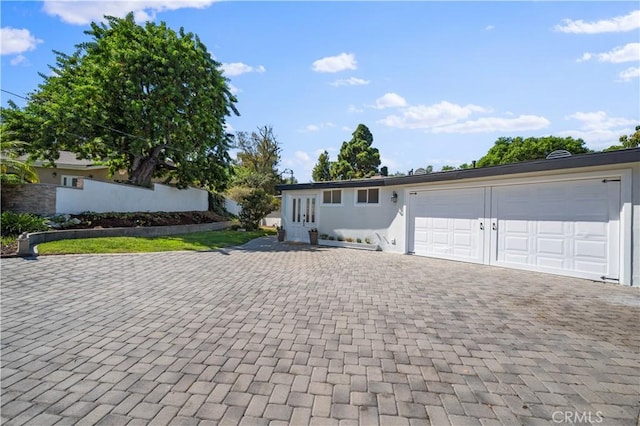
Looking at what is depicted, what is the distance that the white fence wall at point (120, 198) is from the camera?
1223cm

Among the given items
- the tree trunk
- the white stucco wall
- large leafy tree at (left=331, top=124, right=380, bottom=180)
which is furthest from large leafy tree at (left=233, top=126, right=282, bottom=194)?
the white stucco wall

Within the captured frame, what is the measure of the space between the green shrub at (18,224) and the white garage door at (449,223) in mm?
12941

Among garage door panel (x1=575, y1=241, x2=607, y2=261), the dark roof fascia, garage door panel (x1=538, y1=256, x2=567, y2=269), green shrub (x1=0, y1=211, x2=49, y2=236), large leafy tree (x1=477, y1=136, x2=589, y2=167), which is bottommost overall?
garage door panel (x1=538, y1=256, x2=567, y2=269)

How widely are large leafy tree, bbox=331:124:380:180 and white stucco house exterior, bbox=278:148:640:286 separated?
22.4 meters

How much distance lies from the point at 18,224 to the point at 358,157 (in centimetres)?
2981

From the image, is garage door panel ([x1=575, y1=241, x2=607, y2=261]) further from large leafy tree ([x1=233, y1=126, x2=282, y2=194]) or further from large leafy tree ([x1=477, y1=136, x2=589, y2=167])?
large leafy tree ([x1=233, y1=126, x2=282, y2=194])

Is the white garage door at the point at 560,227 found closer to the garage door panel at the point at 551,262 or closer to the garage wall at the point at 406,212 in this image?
the garage door panel at the point at 551,262

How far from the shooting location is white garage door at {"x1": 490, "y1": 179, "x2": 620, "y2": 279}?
710 cm

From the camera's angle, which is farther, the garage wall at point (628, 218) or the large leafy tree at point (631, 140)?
the large leafy tree at point (631, 140)

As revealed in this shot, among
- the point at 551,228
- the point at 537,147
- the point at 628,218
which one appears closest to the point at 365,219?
the point at 551,228

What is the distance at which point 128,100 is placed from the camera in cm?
1423

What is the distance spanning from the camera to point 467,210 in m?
9.61

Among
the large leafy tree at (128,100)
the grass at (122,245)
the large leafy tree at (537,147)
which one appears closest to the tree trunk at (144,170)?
the large leafy tree at (128,100)

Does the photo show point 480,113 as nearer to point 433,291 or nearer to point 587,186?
point 587,186
